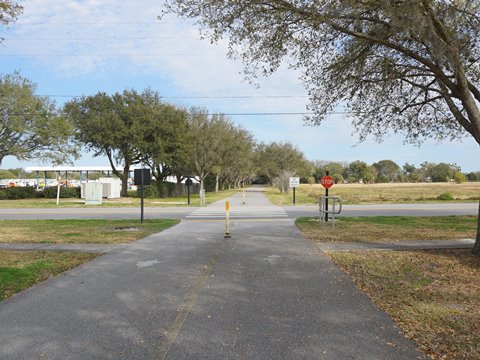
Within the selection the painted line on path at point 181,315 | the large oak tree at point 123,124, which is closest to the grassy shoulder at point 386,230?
the painted line on path at point 181,315

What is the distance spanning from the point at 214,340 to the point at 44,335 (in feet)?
6.08

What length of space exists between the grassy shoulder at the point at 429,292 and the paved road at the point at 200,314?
27 centimetres

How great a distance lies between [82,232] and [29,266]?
18.5 feet

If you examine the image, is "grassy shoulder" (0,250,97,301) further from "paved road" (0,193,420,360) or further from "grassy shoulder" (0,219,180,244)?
"grassy shoulder" (0,219,180,244)

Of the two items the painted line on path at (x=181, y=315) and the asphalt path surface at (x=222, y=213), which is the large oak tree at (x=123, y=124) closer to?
the asphalt path surface at (x=222, y=213)

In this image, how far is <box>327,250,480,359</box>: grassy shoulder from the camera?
161 inches

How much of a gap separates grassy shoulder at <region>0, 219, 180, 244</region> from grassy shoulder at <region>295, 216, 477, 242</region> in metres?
5.47

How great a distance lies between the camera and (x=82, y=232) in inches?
521

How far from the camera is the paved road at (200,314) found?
3.85 metres

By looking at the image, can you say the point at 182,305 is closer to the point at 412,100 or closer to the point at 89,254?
the point at 89,254

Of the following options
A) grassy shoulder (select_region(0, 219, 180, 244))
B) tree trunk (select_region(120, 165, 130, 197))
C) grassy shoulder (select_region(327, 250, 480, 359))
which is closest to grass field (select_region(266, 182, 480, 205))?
tree trunk (select_region(120, 165, 130, 197))

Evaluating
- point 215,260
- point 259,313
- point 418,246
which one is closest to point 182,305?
point 259,313

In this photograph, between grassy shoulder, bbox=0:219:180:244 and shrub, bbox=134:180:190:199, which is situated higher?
shrub, bbox=134:180:190:199

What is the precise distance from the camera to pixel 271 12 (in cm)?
803
